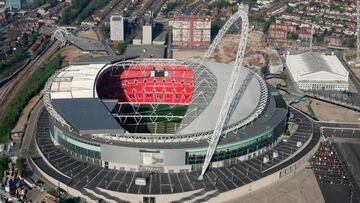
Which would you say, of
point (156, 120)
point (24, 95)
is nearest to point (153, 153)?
point (156, 120)

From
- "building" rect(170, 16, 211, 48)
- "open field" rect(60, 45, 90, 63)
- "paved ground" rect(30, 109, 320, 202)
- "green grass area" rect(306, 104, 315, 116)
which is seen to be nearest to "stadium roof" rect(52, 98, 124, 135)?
"paved ground" rect(30, 109, 320, 202)

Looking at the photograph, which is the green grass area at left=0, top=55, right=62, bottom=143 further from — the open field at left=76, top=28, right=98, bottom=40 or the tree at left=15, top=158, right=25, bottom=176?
A: the open field at left=76, top=28, right=98, bottom=40

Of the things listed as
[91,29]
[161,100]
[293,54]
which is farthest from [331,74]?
[91,29]

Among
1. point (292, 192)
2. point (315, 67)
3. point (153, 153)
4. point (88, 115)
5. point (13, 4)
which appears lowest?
point (292, 192)

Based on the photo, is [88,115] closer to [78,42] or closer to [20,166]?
[20,166]

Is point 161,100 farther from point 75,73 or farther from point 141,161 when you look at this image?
point 141,161

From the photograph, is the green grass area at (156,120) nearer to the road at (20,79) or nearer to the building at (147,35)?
the road at (20,79)

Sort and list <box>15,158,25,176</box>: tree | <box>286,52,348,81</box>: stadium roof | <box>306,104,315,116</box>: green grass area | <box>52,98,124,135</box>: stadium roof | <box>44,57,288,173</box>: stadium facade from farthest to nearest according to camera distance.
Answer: <box>286,52,348,81</box>: stadium roof → <box>306,104,315,116</box>: green grass area → <box>15,158,25,176</box>: tree → <box>44,57,288,173</box>: stadium facade → <box>52,98,124,135</box>: stadium roof
